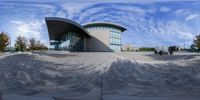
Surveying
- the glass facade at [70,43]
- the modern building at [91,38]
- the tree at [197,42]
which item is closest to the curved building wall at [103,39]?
the modern building at [91,38]

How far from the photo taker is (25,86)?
9445 millimetres

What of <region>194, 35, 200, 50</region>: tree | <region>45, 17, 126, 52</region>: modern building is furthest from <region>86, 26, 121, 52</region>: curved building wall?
<region>194, 35, 200, 50</region>: tree

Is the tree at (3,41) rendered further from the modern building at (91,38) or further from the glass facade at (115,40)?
the glass facade at (115,40)

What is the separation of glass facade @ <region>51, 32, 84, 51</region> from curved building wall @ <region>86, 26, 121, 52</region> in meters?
3.08

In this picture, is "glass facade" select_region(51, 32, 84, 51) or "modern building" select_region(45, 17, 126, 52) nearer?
"glass facade" select_region(51, 32, 84, 51)

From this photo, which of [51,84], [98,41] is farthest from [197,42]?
[51,84]

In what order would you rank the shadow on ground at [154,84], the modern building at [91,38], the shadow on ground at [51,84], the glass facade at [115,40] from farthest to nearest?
the glass facade at [115,40] < the modern building at [91,38] < the shadow on ground at [51,84] < the shadow on ground at [154,84]

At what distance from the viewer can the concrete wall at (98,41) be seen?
7131 centimetres

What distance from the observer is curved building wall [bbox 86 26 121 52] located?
233 feet

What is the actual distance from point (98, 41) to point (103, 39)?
189 centimetres

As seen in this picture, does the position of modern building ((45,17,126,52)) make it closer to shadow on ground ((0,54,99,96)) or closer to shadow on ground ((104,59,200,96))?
shadow on ground ((0,54,99,96))

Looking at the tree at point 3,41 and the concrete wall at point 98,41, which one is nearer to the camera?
the tree at point 3,41

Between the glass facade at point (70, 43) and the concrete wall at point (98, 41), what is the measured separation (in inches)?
107

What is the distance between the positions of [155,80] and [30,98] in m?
4.77
